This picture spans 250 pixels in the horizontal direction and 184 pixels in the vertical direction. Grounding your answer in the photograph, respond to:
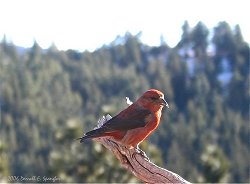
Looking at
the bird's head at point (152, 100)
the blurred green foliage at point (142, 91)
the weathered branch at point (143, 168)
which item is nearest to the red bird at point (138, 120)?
the bird's head at point (152, 100)

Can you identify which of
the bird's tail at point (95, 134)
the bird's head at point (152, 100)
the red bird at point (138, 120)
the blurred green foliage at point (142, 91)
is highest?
the blurred green foliage at point (142, 91)

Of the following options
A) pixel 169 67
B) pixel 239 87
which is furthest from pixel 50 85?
pixel 239 87

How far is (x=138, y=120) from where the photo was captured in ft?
23.4

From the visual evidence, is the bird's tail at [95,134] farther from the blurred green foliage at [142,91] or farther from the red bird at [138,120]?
the blurred green foliage at [142,91]

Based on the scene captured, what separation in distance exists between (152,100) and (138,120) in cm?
26

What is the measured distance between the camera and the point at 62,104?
68688mm

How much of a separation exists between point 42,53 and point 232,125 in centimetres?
2676

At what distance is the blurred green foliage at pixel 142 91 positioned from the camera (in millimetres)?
56312

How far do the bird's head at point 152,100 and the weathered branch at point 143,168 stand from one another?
70 cm

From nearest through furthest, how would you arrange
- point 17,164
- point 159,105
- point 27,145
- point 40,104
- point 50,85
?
point 159,105
point 17,164
point 27,145
point 40,104
point 50,85

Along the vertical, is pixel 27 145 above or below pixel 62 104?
below

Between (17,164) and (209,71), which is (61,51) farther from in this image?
(17,164)

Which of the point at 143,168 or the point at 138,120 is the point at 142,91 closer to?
the point at 138,120

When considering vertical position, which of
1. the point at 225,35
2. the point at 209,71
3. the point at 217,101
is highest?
the point at 225,35
